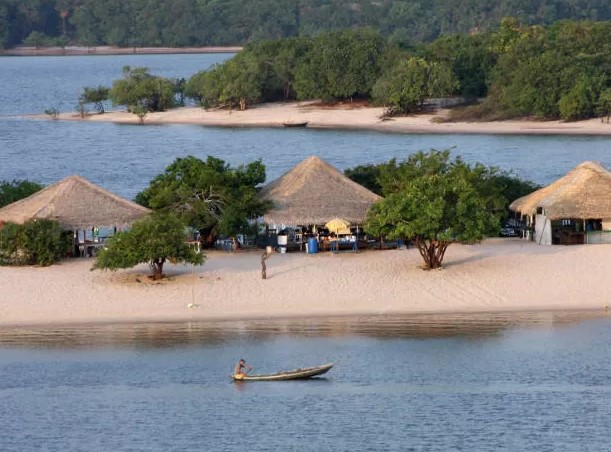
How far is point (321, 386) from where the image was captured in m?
30.7

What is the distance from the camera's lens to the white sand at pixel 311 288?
35875mm

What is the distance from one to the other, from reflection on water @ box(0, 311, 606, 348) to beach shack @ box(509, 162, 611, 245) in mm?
5696

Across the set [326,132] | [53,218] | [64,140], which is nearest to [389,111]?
[326,132]

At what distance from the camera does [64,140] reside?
8838 centimetres

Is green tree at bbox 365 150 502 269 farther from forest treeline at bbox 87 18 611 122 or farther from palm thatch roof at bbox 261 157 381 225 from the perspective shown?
forest treeline at bbox 87 18 611 122

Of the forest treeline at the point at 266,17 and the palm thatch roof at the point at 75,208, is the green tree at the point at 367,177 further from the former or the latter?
the forest treeline at the point at 266,17

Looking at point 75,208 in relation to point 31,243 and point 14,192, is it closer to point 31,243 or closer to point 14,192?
point 31,243

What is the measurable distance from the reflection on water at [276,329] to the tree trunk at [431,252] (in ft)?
10.1

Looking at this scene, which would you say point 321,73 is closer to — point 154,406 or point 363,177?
point 363,177

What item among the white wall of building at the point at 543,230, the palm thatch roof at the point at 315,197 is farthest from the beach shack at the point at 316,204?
the white wall of building at the point at 543,230

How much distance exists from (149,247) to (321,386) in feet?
24.8

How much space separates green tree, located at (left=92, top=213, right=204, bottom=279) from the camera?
36812 millimetres

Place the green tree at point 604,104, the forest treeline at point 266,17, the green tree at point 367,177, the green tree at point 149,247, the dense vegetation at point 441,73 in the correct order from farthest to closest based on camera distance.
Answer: the forest treeline at point 266,17 < the dense vegetation at point 441,73 < the green tree at point 604,104 < the green tree at point 367,177 < the green tree at point 149,247

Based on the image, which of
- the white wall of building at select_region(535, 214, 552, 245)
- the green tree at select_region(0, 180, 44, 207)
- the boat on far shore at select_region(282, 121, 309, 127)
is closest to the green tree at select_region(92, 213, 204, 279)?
the green tree at select_region(0, 180, 44, 207)
